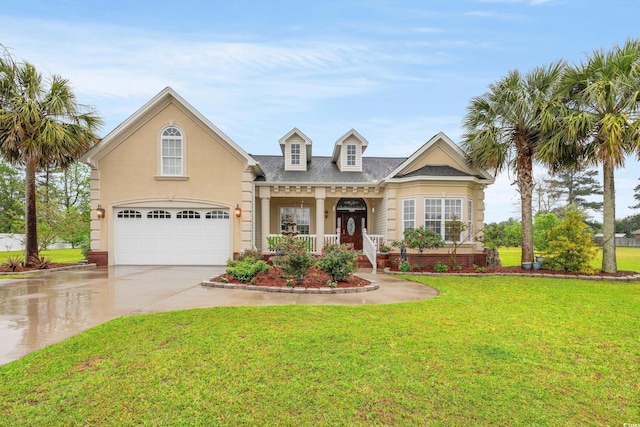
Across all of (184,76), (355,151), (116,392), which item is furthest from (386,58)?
(116,392)

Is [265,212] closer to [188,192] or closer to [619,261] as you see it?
[188,192]

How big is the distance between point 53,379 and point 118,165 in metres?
12.9

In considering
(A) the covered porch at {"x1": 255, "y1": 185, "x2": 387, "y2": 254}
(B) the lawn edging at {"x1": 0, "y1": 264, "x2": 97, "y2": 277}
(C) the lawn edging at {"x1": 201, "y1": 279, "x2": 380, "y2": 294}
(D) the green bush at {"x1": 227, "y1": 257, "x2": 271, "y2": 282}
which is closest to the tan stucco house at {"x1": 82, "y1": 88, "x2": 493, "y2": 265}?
(B) the lawn edging at {"x1": 0, "y1": 264, "x2": 97, "y2": 277}

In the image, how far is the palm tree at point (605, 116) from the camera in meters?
11.3

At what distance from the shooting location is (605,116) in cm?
1155

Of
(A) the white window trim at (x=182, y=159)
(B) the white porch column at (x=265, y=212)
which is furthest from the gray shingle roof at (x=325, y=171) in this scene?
(A) the white window trim at (x=182, y=159)

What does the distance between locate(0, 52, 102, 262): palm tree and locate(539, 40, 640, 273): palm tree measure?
726 inches

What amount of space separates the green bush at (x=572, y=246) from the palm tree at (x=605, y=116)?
1005mm

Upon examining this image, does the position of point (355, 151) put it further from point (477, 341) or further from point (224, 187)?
point (477, 341)

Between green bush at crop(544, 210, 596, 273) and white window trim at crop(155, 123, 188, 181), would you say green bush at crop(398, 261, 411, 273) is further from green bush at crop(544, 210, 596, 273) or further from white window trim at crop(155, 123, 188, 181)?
white window trim at crop(155, 123, 188, 181)

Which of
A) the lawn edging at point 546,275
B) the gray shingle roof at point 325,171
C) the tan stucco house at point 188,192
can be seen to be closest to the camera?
the lawn edging at point 546,275

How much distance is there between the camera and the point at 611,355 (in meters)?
4.35

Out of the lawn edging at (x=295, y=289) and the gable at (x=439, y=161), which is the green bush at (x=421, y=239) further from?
the lawn edging at (x=295, y=289)

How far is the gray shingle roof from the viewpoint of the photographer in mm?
16375
